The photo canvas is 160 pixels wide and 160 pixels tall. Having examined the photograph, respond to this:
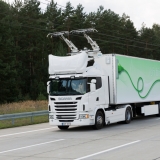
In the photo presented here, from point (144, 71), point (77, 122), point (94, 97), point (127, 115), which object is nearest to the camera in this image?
point (77, 122)

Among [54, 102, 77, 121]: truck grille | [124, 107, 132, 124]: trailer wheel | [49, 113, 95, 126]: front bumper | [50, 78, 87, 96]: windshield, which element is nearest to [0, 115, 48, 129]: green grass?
[49, 113, 95, 126]: front bumper

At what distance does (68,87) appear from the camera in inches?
719

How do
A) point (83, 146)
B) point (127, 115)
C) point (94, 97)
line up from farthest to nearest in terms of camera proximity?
1. point (127, 115)
2. point (94, 97)
3. point (83, 146)

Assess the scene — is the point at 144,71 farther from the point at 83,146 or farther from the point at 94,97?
the point at 83,146

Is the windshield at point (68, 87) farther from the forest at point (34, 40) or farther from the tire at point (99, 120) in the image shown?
the forest at point (34, 40)

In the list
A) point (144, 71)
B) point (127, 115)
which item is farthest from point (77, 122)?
point (144, 71)

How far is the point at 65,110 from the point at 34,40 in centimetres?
5282

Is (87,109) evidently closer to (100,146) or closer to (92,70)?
(92,70)

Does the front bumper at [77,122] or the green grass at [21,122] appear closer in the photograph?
the front bumper at [77,122]

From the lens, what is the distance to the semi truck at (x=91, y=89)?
18.1 meters

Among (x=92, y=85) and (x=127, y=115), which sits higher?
(x=92, y=85)

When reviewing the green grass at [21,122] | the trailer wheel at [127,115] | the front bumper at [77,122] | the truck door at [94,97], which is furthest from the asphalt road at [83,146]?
the green grass at [21,122]

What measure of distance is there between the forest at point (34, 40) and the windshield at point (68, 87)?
39.0m

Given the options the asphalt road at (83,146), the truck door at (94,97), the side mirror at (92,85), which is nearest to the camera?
the asphalt road at (83,146)
